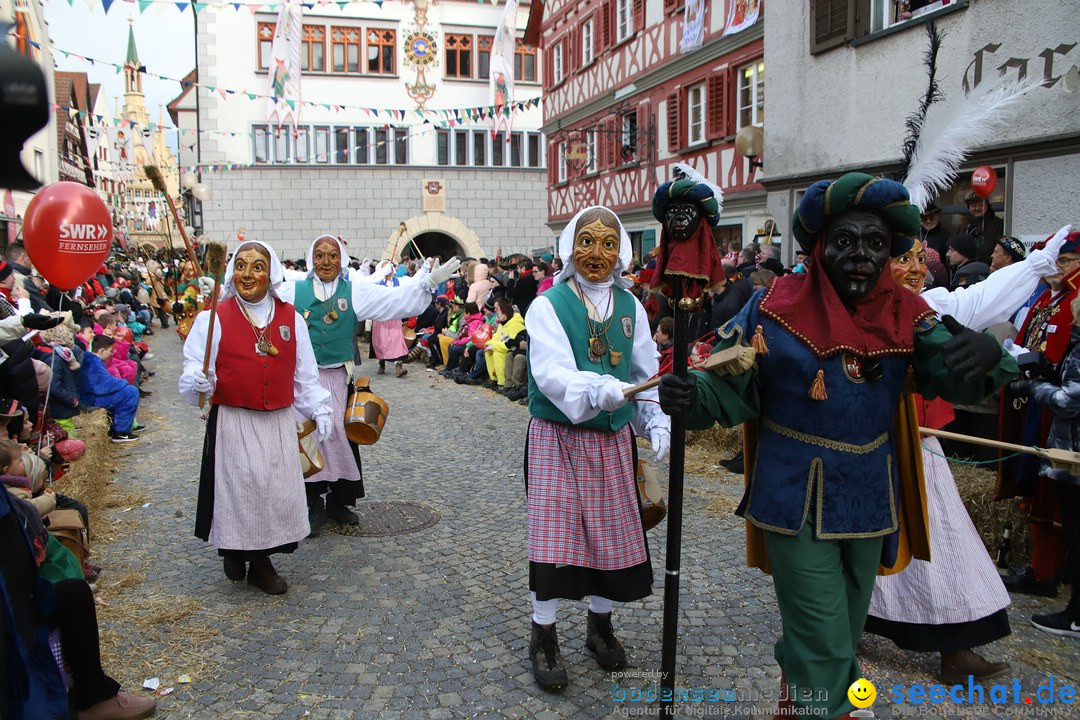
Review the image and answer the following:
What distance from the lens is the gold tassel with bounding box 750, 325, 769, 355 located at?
281cm

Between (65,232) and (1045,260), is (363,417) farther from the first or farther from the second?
(1045,260)

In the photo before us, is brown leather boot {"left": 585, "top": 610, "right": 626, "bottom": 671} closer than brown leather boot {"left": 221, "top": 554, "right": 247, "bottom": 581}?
Yes

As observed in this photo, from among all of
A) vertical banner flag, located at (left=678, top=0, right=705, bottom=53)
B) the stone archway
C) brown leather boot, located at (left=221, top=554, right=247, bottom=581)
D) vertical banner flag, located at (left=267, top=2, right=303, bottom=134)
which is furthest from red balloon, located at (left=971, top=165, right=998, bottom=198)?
the stone archway

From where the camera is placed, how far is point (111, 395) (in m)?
9.19

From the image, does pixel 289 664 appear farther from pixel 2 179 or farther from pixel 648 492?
pixel 2 179

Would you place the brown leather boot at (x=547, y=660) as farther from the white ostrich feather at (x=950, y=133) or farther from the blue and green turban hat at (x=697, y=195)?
the white ostrich feather at (x=950, y=133)

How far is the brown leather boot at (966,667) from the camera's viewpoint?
3.61 metres

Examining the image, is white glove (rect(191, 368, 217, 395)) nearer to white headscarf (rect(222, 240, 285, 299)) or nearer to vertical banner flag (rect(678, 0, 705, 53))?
white headscarf (rect(222, 240, 285, 299))

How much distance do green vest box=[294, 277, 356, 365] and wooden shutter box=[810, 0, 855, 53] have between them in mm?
7784

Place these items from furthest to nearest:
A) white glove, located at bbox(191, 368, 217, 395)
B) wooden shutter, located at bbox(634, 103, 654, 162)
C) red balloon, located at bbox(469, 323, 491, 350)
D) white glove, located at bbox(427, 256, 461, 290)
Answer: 1. wooden shutter, located at bbox(634, 103, 654, 162)
2. red balloon, located at bbox(469, 323, 491, 350)
3. white glove, located at bbox(427, 256, 461, 290)
4. white glove, located at bbox(191, 368, 217, 395)

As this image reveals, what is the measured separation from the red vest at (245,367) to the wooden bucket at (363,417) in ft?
2.97

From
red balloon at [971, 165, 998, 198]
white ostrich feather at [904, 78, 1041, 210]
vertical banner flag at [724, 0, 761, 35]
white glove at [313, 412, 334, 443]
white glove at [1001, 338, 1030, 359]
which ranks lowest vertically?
white glove at [313, 412, 334, 443]

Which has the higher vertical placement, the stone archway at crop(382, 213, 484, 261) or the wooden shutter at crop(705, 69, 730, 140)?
the wooden shutter at crop(705, 69, 730, 140)

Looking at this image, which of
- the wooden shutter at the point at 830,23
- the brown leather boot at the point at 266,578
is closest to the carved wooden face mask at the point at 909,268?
the brown leather boot at the point at 266,578
